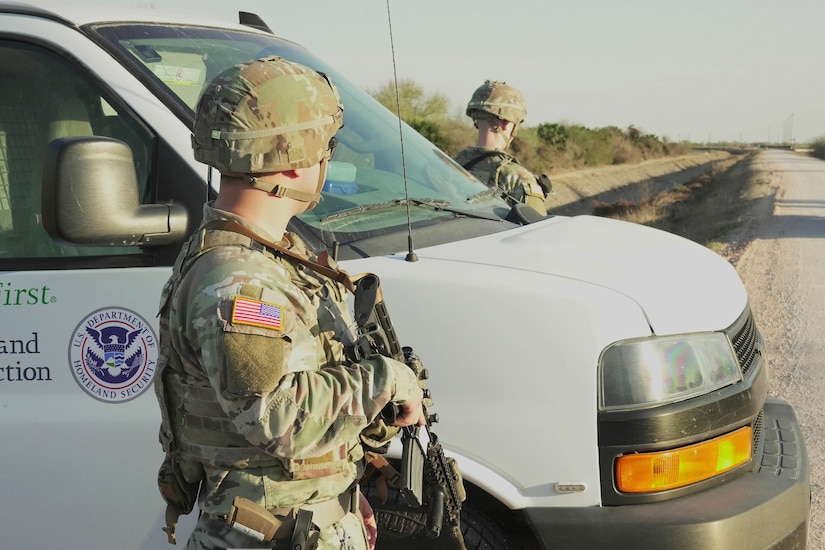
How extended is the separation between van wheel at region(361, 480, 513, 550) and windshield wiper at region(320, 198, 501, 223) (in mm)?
809

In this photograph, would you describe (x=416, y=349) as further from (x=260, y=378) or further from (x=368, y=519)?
(x=260, y=378)

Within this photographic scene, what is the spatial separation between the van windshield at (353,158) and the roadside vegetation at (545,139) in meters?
12.6

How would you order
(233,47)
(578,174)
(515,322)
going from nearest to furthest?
(515,322) < (233,47) < (578,174)

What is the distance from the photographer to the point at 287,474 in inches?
71.8

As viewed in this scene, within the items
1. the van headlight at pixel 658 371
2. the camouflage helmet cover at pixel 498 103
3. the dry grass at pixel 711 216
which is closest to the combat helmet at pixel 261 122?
the van headlight at pixel 658 371

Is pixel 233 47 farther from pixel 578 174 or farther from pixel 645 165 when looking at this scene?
pixel 645 165

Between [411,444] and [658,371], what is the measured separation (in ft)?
2.58

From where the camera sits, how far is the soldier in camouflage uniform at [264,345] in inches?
64.7

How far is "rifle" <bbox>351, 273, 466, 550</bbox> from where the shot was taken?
1.89m

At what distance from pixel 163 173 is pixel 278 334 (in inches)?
41.0

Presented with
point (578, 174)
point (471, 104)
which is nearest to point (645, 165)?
point (578, 174)

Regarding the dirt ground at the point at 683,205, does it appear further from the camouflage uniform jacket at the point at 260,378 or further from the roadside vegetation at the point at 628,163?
the camouflage uniform jacket at the point at 260,378

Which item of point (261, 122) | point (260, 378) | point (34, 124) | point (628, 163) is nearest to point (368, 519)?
point (260, 378)

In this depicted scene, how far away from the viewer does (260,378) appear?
160cm
